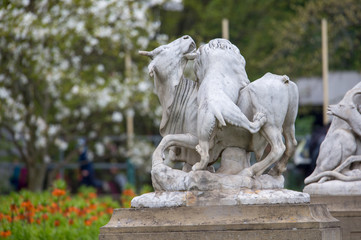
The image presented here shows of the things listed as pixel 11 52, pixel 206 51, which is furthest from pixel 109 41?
pixel 206 51

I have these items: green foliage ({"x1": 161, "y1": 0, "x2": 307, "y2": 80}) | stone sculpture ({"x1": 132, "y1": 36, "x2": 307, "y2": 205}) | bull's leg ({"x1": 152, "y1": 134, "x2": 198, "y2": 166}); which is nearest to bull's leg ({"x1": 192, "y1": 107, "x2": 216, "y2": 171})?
stone sculpture ({"x1": 132, "y1": 36, "x2": 307, "y2": 205})

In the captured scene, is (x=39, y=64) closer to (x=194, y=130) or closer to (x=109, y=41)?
(x=109, y=41)

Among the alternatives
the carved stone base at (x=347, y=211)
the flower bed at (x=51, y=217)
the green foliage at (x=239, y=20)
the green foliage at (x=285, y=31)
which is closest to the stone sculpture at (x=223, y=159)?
the carved stone base at (x=347, y=211)

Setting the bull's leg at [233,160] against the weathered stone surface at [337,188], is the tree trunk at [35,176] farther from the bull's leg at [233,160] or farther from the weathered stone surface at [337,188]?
the bull's leg at [233,160]

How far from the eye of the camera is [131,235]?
774 cm

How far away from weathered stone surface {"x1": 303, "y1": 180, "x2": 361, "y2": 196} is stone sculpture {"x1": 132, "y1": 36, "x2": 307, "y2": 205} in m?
1.80

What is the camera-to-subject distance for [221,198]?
777 cm

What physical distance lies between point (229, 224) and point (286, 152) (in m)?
1.26

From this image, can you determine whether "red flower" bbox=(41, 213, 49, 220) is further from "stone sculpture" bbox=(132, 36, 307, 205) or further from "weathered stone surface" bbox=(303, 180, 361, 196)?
"stone sculpture" bbox=(132, 36, 307, 205)

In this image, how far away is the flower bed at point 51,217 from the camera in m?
11.2

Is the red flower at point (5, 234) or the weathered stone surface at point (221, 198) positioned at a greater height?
the weathered stone surface at point (221, 198)

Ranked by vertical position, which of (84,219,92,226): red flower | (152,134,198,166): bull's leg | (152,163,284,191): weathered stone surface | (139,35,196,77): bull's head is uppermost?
(139,35,196,77): bull's head

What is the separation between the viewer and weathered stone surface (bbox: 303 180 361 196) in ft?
32.8

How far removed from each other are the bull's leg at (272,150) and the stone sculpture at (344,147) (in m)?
2.30
